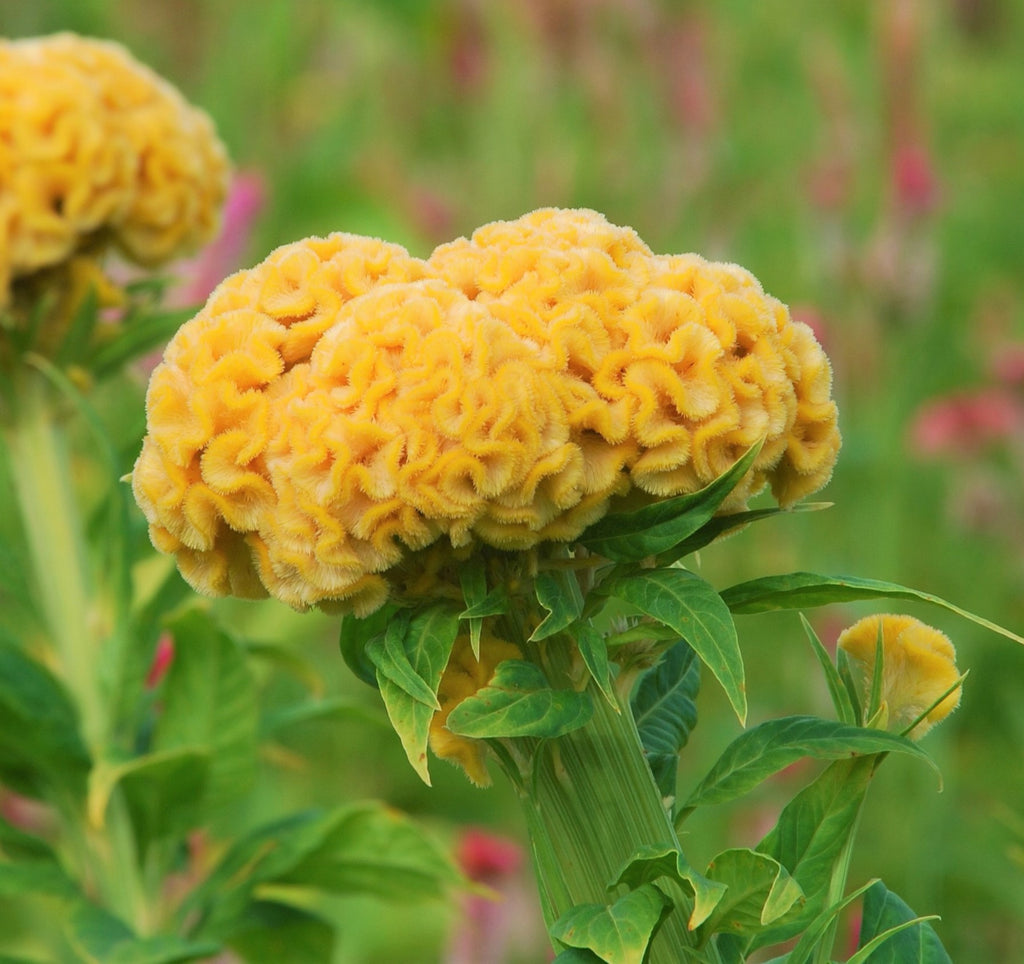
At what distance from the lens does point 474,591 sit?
48.6 inches

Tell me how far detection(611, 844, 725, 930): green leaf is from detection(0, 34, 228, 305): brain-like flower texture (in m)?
1.18

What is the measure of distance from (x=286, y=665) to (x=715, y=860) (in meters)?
1.16

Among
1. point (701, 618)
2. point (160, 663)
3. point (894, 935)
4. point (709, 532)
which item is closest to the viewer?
point (701, 618)

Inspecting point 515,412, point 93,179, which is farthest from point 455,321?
point 93,179

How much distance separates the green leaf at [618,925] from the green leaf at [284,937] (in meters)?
0.94

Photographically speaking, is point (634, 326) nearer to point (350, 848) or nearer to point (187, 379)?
point (187, 379)

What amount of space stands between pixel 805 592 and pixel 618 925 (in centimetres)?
30

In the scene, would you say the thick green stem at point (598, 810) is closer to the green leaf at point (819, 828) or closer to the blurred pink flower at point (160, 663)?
the green leaf at point (819, 828)

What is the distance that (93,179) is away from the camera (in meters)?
2.02

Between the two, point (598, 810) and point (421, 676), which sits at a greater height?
point (421, 676)

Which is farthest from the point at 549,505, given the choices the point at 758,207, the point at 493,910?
the point at 758,207

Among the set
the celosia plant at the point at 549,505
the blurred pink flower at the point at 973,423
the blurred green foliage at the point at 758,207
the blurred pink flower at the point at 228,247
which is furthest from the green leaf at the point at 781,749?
the blurred pink flower at the point at 973,423

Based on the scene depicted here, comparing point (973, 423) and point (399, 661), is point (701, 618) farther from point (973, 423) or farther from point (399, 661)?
point (973, 423)

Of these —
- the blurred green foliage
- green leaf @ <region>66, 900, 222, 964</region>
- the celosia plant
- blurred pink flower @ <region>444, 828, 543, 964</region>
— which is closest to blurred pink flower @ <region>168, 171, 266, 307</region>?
the blurred green foliage
